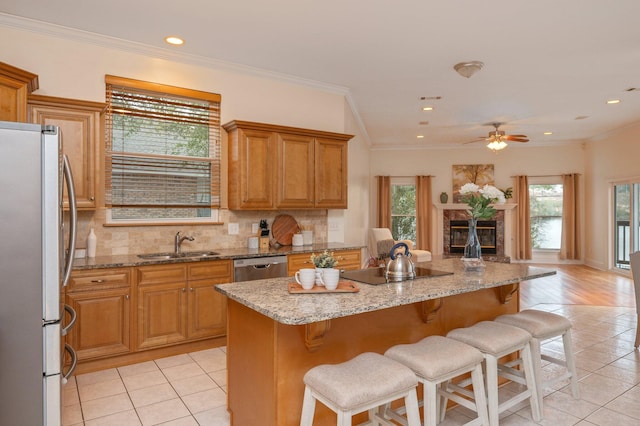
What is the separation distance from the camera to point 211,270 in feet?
12.2

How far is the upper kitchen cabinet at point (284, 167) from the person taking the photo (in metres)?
4.22

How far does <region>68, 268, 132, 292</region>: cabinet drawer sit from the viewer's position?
3.15 m

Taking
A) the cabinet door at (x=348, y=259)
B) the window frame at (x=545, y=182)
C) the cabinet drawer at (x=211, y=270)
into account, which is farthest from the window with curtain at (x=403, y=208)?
the cabinet drawer at (x=211, y=270)

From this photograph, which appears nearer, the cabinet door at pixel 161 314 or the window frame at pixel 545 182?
the cabinet door at pixel 161 314

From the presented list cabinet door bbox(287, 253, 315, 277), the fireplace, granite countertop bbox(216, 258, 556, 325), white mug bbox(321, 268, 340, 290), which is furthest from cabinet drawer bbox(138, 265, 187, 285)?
the fireplace

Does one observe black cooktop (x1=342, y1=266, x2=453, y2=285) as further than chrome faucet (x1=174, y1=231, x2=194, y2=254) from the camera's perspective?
No

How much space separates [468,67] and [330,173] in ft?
6.16

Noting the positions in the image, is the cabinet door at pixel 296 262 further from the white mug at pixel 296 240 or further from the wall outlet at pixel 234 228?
the wall outlet at pixel 234 228

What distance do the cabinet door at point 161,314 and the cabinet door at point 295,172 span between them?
56.0 inches

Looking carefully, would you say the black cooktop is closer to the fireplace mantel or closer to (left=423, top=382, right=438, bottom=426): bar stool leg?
(left=423, top=382, right=438, bottom=426): bar stool leg

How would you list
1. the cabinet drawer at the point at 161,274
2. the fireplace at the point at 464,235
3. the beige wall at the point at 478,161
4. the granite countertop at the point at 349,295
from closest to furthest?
the granite countertop at the point at 349,295 → the cabinet drawer at the point at 161,274 → the beige wall at the point at 478,161 → the fireplace at the point at 464,235

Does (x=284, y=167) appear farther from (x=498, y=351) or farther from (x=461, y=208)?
(x=461, y=208)

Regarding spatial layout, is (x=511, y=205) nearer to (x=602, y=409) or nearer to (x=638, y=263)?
(x=638, y=263)

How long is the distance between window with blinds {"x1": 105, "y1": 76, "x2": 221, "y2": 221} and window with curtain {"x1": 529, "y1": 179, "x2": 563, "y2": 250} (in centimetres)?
838
